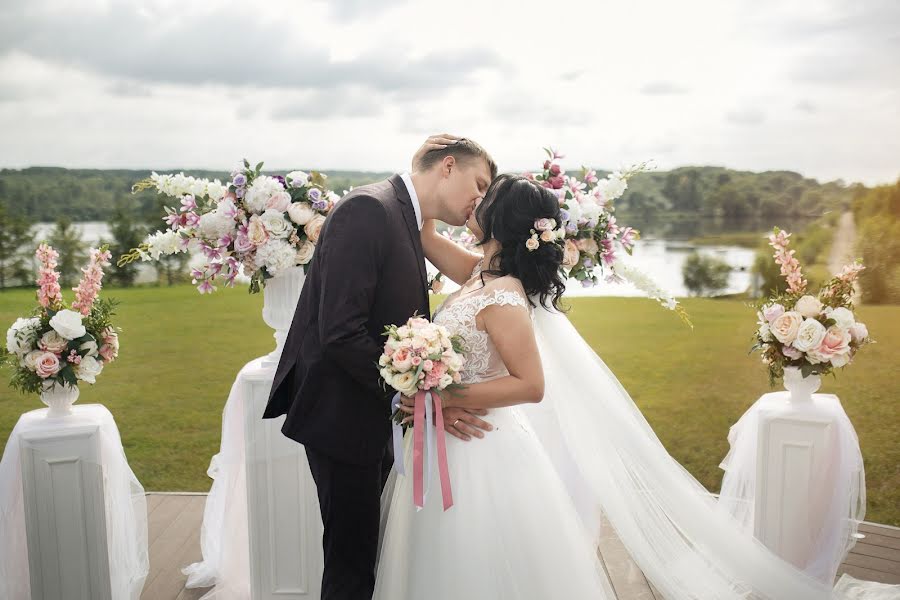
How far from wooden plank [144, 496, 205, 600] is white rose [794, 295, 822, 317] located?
2.96 m

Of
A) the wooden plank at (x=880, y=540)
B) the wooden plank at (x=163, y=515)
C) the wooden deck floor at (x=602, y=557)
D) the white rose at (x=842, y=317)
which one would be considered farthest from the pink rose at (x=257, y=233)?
the wooden plank at (x=880, y=540)

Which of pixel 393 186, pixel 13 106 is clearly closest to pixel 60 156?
pixel 13 106

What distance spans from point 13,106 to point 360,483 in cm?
603

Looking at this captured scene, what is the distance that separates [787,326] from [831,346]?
0.18m

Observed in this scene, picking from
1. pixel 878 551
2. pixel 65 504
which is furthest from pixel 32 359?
pixel 878 551

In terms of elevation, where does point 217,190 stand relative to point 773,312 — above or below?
above

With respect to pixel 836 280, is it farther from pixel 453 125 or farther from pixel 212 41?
pixel 212 41

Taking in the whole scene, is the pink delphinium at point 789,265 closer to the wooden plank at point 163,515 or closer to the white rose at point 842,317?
the white rose at point 842,317

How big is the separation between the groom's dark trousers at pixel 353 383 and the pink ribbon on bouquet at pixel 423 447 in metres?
0.14

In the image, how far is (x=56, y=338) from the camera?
306 centimetres

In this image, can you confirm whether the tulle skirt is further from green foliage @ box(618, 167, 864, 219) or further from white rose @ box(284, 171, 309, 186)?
green foliage @ box(618, 167, 864, 219)

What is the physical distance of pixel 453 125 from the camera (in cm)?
704

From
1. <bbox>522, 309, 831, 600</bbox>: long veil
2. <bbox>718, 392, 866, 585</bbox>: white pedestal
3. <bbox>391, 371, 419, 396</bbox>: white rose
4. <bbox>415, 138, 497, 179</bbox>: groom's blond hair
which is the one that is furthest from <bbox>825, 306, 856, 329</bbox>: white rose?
<bbox>391, 371, 419, 396</bbox>: white rose

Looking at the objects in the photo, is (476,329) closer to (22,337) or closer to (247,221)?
(247,221)
